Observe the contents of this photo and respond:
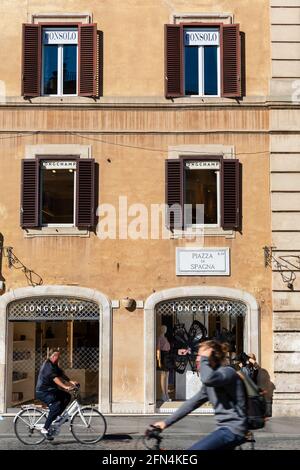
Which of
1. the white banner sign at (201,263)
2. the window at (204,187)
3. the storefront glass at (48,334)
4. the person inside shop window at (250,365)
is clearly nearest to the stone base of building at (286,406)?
the person inside shop window at (250,365)

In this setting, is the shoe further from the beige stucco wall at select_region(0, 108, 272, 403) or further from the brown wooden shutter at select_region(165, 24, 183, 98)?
the brown wooden shutter at select_region(165, 24, 183, 98)

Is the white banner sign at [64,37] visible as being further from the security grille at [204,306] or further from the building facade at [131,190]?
the security grille at [204,306]

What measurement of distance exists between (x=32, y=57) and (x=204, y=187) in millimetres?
5404

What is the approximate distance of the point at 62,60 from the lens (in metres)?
18.7

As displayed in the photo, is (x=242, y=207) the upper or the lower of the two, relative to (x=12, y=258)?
upper

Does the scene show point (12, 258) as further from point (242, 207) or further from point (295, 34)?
point (295, 34)

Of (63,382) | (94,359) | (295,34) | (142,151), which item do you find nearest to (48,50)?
(142,151)

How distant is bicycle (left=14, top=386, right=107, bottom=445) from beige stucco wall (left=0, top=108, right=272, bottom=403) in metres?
4.26

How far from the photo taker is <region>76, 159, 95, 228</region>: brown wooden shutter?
1791 centimetres

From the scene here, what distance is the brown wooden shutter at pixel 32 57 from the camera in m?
A: 18.4

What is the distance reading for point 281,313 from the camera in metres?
17.7

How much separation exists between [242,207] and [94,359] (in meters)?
5.18

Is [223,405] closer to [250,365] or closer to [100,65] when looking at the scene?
[250,365]

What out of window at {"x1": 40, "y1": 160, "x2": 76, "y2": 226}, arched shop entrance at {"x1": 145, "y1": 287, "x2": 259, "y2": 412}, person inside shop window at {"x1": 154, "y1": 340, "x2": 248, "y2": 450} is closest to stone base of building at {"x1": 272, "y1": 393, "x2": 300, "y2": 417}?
arched shop entrance at {"x1": 145, "y1": 287, "x2": 259, "y2": 412}
